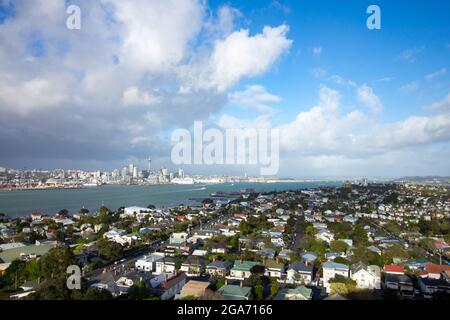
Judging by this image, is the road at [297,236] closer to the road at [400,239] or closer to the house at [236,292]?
the road at [400,239]

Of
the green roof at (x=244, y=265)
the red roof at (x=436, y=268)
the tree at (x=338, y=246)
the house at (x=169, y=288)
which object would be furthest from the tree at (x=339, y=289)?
the tree at (x=338, y=246)

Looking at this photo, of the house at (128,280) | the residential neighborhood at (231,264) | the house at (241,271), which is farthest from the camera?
the house at (241,271)

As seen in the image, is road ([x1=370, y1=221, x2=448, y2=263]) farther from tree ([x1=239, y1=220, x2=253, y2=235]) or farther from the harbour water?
the harbour water

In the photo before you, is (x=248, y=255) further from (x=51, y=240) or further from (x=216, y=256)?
(x=51, y=240)

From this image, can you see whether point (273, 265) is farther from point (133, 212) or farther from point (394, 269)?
point (133, 212)

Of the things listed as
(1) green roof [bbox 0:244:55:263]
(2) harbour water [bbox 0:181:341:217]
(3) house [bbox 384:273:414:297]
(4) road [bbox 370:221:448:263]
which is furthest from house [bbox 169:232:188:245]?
(2) harbour water [bbox 0:181:341:217]
